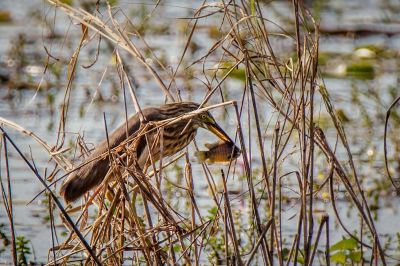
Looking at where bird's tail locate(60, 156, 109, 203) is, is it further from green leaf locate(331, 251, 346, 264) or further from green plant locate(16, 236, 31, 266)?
green leaf locate(331, 251, 346, 264)

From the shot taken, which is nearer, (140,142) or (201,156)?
(201,156)

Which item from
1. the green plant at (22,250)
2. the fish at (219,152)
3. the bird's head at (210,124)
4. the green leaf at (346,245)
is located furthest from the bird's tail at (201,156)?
the green plant at (22,250)

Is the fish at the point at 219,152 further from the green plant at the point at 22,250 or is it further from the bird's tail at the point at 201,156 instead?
the green plant at the point at 22,250

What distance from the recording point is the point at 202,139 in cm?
834

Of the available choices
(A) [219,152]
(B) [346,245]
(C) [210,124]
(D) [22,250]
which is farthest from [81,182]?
(B) [346,245]

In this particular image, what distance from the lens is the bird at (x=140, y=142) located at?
5.03 m

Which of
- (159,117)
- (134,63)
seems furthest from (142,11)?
(159,117)

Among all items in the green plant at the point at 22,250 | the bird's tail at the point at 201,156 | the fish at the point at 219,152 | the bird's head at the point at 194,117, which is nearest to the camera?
the bird's tail at the point at 201,156

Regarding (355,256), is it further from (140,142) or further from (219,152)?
(140,142)

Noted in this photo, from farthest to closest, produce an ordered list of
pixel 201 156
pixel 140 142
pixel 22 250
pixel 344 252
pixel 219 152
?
pixel 344 252 → pixel 22 250 → pixel 140 142 → pixel 219 152 → pixel 201 156

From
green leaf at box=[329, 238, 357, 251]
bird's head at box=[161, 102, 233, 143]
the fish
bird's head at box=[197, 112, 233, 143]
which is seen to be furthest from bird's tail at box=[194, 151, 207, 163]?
green leaf at box=[329, 238, 357, 251]

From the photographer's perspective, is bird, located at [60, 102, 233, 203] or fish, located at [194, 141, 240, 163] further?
fish, located at [194, 141, 240, 163]

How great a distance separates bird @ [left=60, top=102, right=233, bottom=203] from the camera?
503 cm

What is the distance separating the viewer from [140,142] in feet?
18.0
